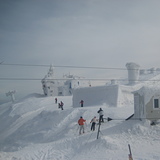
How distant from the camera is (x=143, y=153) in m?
13.9

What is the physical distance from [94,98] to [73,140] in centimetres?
1631

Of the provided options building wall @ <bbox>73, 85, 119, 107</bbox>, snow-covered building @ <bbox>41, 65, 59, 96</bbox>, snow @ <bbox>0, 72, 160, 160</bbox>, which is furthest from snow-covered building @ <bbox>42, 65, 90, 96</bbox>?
snow @ <bbox>0, 72, 160, 160</bbox>

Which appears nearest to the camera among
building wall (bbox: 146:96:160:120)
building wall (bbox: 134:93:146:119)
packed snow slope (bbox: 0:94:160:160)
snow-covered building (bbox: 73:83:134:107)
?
packed snow slope (bbox: 0:94:160:160)

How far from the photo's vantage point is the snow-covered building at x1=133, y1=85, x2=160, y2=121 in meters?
18.7

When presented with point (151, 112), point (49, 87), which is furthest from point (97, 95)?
point (49, 87)

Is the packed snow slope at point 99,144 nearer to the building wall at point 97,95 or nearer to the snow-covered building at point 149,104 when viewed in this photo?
the snow-covered building at point 149,104

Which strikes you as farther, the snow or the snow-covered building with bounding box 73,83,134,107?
the snow-covered building with bounding box 73,83,134,107

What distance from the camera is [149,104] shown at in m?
18.9

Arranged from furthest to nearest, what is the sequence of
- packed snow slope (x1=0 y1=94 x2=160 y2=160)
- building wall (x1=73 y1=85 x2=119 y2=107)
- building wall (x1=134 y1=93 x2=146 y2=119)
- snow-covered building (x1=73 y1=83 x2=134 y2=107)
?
building wall (x1=73 y1=85 x2=119 y2=107), snow-covered building (x1=73 y1=83 x2=134 y2=107), building wall (x1=134 y1=93 x2=146 y2=119), packed snow slope (x1=0 y1=94 x2=160 y2=160)

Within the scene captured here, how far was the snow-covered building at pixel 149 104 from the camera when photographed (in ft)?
61.2

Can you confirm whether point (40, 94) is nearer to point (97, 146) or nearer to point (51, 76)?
point (51, 76)

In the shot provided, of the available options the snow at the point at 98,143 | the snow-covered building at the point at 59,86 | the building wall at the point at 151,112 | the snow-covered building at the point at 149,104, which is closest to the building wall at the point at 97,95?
the snow at the point at 98,143

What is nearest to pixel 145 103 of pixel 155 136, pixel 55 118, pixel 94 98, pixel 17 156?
pixel 155 136

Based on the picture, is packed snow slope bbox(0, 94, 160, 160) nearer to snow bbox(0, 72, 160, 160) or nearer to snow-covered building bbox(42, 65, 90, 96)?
snow bbox(0, 72, 160, 160)
